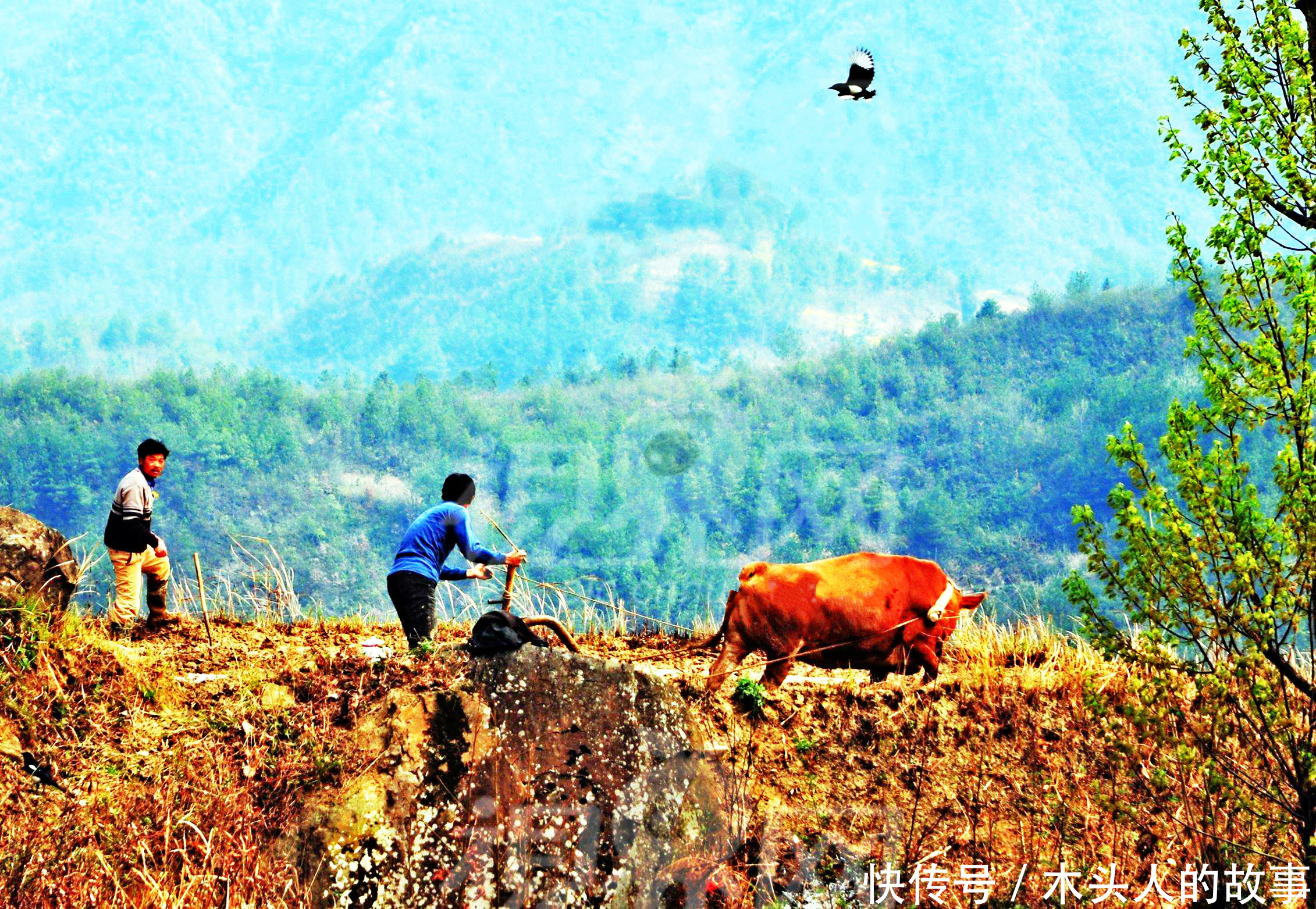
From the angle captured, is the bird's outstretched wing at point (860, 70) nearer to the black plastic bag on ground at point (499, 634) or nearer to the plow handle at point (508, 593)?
the plow handle at point (508, 593)

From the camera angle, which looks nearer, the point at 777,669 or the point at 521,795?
the point at 521,795

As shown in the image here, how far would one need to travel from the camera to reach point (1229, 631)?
6852 millimetres

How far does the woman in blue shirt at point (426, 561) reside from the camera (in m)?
8.73

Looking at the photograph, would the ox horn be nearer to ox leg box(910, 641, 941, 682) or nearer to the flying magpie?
ox leg box(910, 641, 941, 682)

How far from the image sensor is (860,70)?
10664mm

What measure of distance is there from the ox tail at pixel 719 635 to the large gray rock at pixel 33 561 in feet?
15.2

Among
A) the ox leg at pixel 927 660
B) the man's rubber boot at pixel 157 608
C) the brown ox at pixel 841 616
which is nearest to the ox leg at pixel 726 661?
the brown ox at pixel 841 616

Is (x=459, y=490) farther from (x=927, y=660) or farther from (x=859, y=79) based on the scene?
(x=859, y=79)

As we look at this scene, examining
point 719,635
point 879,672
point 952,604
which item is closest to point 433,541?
point 719,635

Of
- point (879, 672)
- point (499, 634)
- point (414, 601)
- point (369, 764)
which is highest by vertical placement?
point (414, 601)

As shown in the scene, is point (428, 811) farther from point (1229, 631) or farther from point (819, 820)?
point (1229, 631)

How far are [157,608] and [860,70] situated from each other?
713cm

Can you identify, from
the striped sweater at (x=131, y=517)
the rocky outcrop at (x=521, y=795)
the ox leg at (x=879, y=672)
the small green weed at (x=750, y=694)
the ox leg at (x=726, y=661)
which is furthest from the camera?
the striped sweater at (x=131, y=517)

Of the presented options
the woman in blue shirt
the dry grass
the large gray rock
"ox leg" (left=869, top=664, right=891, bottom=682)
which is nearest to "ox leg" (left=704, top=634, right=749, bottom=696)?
the dry grass
